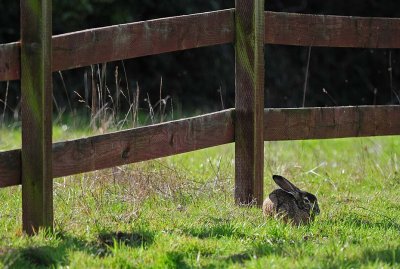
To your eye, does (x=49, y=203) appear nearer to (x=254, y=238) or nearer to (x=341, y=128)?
(x=254, y=238)

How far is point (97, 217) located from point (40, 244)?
0.85 meters

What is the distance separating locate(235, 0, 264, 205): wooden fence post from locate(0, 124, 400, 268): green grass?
267 millimetres

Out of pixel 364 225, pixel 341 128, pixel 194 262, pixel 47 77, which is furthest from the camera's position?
pixel 341 128

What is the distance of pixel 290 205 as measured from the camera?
6.43 metres

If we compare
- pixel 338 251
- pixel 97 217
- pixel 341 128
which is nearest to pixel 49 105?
pixel 97 217

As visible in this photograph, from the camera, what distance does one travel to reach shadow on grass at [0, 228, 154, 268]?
4965 mm

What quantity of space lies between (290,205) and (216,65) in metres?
11.7

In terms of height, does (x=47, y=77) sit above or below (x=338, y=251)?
above

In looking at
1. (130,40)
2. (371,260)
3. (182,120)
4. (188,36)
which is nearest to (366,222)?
(371,260)

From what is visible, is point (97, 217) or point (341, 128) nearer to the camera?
point (97, 217)

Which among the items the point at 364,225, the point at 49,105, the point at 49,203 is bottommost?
the point at 364,225

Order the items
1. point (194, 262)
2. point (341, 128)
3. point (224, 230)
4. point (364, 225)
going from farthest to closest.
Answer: point (341, 128) < point (364, 225) < point (224, 230) < point (194, 262)

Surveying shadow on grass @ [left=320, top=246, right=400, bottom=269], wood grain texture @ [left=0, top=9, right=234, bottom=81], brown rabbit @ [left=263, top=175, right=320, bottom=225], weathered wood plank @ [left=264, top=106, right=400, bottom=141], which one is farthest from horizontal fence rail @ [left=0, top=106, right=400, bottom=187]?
shadow on grass @ [left=320, top=246, right=400, bottom=269]

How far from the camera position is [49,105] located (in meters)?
5.55
